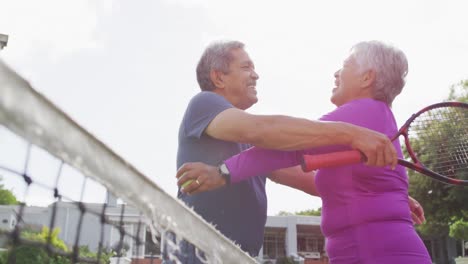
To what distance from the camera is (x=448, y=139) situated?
3949 millimetres

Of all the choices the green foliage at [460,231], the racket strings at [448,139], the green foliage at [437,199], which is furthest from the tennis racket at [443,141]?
the green foliage at [437,199]

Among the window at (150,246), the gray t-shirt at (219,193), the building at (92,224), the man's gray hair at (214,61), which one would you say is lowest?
the window at (150,246)

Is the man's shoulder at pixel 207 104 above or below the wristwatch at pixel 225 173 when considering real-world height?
above

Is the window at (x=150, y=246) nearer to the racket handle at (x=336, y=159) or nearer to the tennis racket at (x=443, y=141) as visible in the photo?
the racket handle at (x=336, y=159)

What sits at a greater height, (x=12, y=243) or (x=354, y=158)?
(x=354, y=158)

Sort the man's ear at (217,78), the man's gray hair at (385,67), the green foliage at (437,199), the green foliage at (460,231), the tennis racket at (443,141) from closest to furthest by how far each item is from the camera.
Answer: the man's gray hair at (385,67) < the man's ear at (217,78) < the tennis racket at (443,141) < the green foliage at (460,231) < the green foliage at (437,199)

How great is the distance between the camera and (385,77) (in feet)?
8.87

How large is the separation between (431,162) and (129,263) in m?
2.28

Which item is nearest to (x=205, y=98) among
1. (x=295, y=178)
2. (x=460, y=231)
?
(x=295, y=178)

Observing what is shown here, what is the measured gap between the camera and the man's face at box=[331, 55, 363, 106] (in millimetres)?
2756

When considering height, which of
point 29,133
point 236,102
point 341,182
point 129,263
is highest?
point 236,102

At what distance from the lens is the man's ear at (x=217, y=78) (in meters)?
2.89

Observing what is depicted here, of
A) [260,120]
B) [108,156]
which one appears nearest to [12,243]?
[108,156]

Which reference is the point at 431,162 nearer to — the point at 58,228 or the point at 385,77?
the point at 385,77
